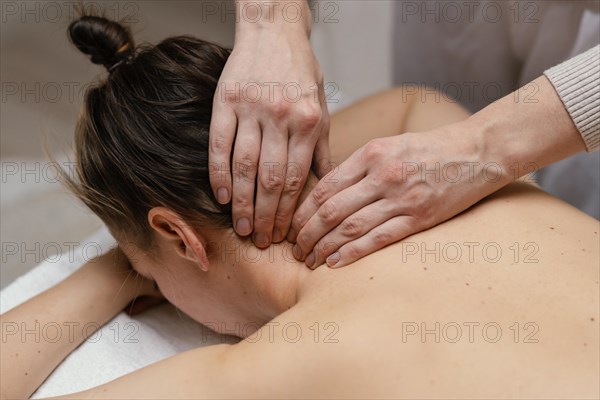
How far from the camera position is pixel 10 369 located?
4.02ft

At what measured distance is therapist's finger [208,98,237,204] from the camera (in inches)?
39.6

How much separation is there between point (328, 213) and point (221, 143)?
18 centimetres

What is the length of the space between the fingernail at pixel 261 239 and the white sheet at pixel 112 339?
0.34 m

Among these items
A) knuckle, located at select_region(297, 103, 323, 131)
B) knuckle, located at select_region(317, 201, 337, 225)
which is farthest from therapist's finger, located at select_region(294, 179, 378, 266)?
knuckle, located at select_region(297, 103, 323, 131)

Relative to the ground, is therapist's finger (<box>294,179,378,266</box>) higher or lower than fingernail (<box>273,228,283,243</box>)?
higher

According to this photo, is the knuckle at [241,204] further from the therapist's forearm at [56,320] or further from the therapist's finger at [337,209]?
the therapist's forearm at [56,320]

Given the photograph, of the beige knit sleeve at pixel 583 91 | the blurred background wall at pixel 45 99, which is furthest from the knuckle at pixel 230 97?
the blurred background wall at pixel 45 99

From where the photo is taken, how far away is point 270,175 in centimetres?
102

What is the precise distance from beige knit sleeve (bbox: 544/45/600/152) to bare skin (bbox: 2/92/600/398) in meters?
0.12

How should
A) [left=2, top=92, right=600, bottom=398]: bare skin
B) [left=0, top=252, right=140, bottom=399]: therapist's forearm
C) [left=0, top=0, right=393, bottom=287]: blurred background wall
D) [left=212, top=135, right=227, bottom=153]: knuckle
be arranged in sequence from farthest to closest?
[left=0, top=0, right=393, bottom=287]: blurred background wall → [left=0, top=252, right=140, bottom=399]: therapist's forearm → [left=212, top=135, right=227, bottom=153]: knuckle → [left=2, top=92, right=600, bottom=398]: bare skin

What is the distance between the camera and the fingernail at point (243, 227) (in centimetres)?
105

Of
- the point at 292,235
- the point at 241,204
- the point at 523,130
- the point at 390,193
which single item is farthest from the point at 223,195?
the point at 523,130

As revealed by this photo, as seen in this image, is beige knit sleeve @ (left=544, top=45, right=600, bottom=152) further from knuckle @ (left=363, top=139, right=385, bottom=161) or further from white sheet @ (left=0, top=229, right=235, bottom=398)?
white sheet @ (left=0, top=229, right=235, bottom=398)

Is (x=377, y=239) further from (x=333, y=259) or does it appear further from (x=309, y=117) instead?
(x=309, y=117)
